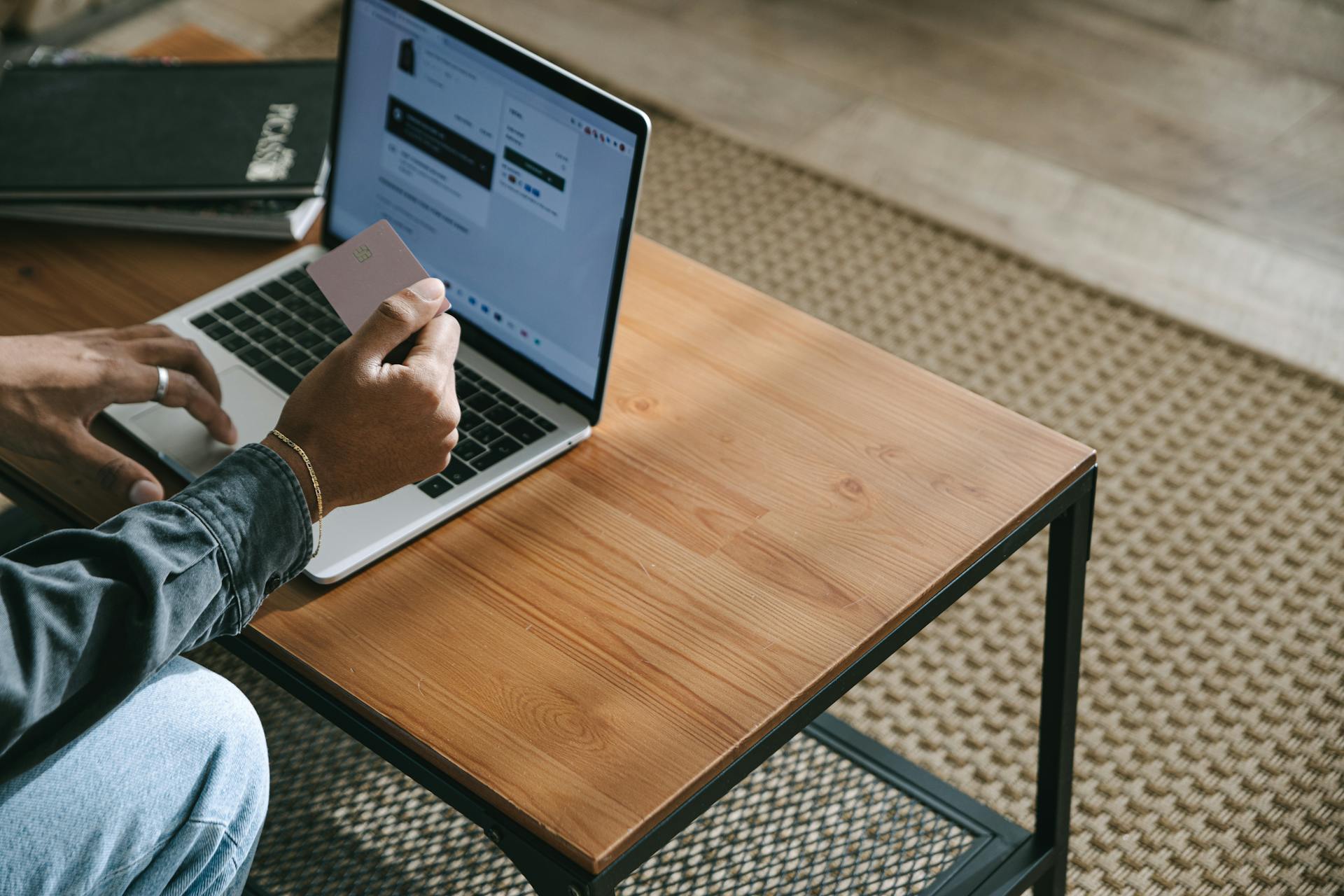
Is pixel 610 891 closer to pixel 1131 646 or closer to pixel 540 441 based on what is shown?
pixel 540 441

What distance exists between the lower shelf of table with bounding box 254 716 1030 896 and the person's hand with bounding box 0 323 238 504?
0.50 m

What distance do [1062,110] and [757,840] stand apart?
1637 mm

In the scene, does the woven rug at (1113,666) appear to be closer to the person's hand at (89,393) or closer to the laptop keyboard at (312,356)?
the laptop keyboard at (312,356)

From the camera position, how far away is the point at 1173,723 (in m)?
1.35

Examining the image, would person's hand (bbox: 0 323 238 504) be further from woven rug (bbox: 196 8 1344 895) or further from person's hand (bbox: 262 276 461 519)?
woven rug (bbox: 196 8 1344 895)

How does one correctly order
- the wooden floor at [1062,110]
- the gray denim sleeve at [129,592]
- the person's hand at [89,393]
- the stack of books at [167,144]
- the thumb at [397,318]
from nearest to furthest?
1. the gray denim sleeve at [129,592]
2. the thumb at [397,318]
3. the person's hand at [89,393]
4. the stack of books at [167,144]
5. the wooden floor at [1062,110]

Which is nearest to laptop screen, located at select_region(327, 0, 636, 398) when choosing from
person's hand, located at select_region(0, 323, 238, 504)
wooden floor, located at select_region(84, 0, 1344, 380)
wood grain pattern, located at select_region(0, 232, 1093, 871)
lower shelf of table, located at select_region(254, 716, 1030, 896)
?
wood grain pattern, located at select_region(0, 232, 1093, 871)

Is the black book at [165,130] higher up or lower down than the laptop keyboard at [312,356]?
higher up

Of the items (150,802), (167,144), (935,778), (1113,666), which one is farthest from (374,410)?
(1113,666)

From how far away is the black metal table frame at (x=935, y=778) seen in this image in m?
0.69

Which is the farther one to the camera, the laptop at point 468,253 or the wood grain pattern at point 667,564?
the laptop at point 468,253

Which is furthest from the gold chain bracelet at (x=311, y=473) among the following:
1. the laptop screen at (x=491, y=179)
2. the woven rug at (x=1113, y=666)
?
the woven rug at (x=1113, y=666)

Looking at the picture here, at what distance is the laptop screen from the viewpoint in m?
0.87

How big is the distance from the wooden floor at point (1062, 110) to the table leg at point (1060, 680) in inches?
39.0
